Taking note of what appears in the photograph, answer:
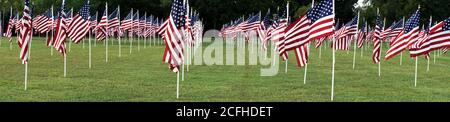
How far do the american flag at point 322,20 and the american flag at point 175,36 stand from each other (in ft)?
11.2

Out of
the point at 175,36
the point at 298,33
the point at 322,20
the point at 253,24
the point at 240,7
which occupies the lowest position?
the point at 175,36

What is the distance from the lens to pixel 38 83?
62.9 feet

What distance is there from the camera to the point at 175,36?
15594 mm

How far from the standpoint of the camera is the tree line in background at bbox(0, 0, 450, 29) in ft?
285

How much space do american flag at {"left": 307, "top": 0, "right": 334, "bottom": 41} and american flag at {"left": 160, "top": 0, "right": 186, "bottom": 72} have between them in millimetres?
3421

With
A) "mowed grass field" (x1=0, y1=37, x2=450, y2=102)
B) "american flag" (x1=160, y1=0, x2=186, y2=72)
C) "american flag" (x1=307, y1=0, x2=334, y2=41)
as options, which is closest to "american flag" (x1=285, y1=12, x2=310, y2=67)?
"american flag" (x1=307, y1=0, x2=334, y2=41)

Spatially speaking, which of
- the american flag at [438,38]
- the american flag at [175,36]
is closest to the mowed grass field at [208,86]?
the american flag at [175,36]

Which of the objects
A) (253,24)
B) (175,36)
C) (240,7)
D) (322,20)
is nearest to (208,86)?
(175,36)

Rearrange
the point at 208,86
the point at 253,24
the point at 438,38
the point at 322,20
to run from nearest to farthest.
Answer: the point at 322,20 < the point at 208,86 < the point at 438,38 < the point at 253,24

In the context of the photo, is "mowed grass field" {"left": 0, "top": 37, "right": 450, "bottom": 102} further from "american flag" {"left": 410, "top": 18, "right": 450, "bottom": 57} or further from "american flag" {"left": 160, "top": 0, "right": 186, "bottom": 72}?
"american flag" {"left": 410, "top": 18, "right": 450, "bottom": 57}

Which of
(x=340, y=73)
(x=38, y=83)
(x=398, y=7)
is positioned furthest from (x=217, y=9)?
(x=38, y=83)

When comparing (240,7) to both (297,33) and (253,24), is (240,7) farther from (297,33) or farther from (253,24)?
(297,33)

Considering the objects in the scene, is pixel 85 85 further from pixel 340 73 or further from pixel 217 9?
pixel 217 9

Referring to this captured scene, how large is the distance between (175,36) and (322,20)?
3.75 m
